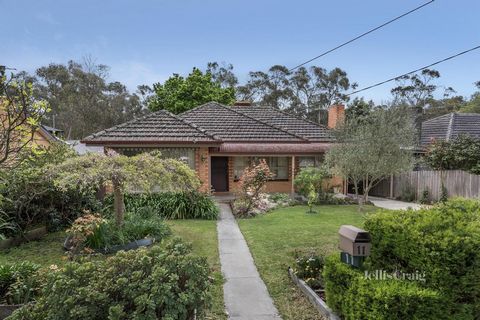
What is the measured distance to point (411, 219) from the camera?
12.9ft

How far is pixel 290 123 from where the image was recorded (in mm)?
21062

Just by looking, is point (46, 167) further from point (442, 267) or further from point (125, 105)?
point (125, 105)

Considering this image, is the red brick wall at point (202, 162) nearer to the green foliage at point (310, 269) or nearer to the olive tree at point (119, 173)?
the olive tree at point (119, 173)

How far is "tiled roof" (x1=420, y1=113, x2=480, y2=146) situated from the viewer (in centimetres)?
2253

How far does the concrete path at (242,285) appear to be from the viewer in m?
4.63

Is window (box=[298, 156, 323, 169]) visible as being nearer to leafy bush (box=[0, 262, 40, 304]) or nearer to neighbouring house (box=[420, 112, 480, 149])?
neighbouring house (box=[420, 112, 480, 149])

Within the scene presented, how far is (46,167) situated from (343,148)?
1137 cm

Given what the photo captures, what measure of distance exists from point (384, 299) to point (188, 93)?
3026 centimetres

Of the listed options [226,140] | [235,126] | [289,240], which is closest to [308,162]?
[235,126]

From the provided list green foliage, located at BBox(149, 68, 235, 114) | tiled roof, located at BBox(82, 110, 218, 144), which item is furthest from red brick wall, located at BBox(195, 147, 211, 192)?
green foliage, located at BBox(149, 68, 235, 114)

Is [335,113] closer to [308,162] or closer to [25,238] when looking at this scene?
[308,162]

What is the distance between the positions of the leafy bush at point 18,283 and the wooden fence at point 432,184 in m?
15.0

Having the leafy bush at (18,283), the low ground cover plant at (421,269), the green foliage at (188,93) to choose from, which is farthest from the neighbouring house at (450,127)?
the leafy bush at (18,283)

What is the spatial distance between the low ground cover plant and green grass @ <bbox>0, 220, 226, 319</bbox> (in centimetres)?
193
